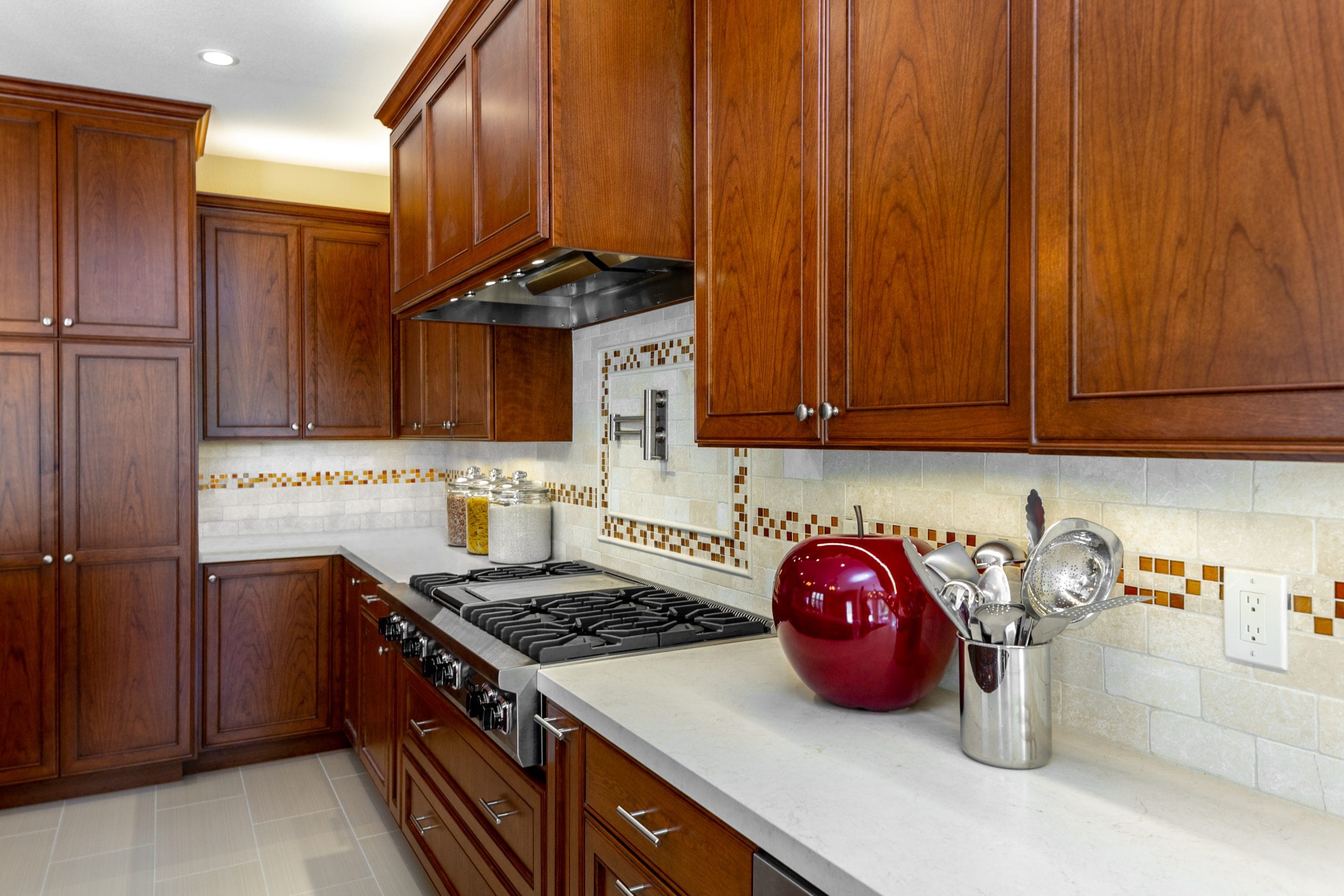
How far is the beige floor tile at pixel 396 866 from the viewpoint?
262 centimetres

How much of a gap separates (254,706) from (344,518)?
109cm

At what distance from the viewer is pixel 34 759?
313 cm

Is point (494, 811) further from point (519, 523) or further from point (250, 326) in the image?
point (250, 326)

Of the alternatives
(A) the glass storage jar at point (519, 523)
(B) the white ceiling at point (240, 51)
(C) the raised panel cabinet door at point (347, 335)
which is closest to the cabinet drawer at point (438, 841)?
(A) the glass storage jar at point (519, 523)

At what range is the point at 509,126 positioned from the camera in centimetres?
204

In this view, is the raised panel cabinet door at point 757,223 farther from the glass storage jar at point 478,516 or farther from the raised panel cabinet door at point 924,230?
the glass storage jar at point 478,516

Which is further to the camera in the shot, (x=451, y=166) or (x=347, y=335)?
(x=347, y=335)

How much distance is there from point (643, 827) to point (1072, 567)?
725mm

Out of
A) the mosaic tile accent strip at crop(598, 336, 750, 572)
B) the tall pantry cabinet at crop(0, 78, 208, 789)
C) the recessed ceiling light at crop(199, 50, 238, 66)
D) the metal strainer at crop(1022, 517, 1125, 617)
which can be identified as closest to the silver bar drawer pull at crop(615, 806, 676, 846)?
the metal strainer at crop(1022, 517, 1125, 617)

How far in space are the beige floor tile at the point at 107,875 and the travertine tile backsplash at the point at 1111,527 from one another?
1.72m

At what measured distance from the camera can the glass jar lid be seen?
3100 millimetres

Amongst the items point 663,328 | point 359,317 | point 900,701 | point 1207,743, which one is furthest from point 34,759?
point 1207,743

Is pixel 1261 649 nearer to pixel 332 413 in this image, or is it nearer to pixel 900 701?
→ pixel 900 701

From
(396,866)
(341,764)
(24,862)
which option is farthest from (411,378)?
(24,862)
